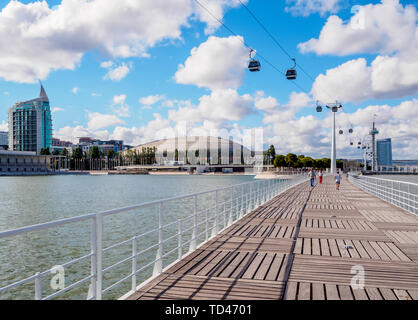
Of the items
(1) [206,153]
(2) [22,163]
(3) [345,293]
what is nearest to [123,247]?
(3) [345,293]

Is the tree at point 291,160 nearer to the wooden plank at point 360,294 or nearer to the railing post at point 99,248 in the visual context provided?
the wooden plank at point 360,294

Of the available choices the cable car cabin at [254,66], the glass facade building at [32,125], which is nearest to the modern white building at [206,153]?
the glass facade building at [32,125]

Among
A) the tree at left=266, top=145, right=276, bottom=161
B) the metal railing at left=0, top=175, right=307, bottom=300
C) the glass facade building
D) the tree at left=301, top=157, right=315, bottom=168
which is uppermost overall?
the glass facade building

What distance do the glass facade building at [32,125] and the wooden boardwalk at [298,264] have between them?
201 m

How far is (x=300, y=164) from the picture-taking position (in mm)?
126000

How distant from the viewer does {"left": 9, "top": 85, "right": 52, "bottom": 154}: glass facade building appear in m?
188

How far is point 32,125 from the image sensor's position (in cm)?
18838

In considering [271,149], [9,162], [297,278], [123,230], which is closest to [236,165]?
[271,149]

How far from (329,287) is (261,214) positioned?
7777 millimetres

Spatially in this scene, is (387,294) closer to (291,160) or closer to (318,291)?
(318,291)

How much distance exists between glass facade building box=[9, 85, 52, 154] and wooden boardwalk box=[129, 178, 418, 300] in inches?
7901

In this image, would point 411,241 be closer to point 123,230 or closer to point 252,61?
point 252,61

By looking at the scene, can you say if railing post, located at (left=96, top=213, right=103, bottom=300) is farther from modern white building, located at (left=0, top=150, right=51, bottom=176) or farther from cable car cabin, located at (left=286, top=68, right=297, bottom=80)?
modern white building, located at (left=0, top=150, right=51, bottom=176)

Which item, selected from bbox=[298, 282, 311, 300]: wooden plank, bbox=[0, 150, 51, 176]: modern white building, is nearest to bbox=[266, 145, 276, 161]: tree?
bbox=[0, 150, 51, 176]: modern white building
